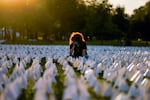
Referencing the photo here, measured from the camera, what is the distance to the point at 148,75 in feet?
45.8

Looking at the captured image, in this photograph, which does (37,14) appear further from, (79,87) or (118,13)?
(79,87)

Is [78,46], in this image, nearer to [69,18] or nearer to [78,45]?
[78,45]

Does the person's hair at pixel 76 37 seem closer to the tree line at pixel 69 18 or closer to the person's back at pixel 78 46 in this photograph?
the person's back at pixel 78 46

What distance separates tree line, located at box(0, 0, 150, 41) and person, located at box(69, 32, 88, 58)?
130 ft

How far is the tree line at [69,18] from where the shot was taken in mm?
61688

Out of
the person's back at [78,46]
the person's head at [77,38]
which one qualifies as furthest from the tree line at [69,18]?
the person's head at [77,38]

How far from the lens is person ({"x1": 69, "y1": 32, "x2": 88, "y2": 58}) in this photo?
20938mm

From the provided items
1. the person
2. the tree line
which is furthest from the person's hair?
the tree line

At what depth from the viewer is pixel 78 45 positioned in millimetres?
21359

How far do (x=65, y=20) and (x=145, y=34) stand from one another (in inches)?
644

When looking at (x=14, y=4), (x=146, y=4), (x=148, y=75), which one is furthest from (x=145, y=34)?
(x=148, y=75)

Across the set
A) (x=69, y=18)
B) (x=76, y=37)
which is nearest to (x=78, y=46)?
(x=76, y=37)

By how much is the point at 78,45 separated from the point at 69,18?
56.4 m

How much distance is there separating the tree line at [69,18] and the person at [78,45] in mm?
39694
